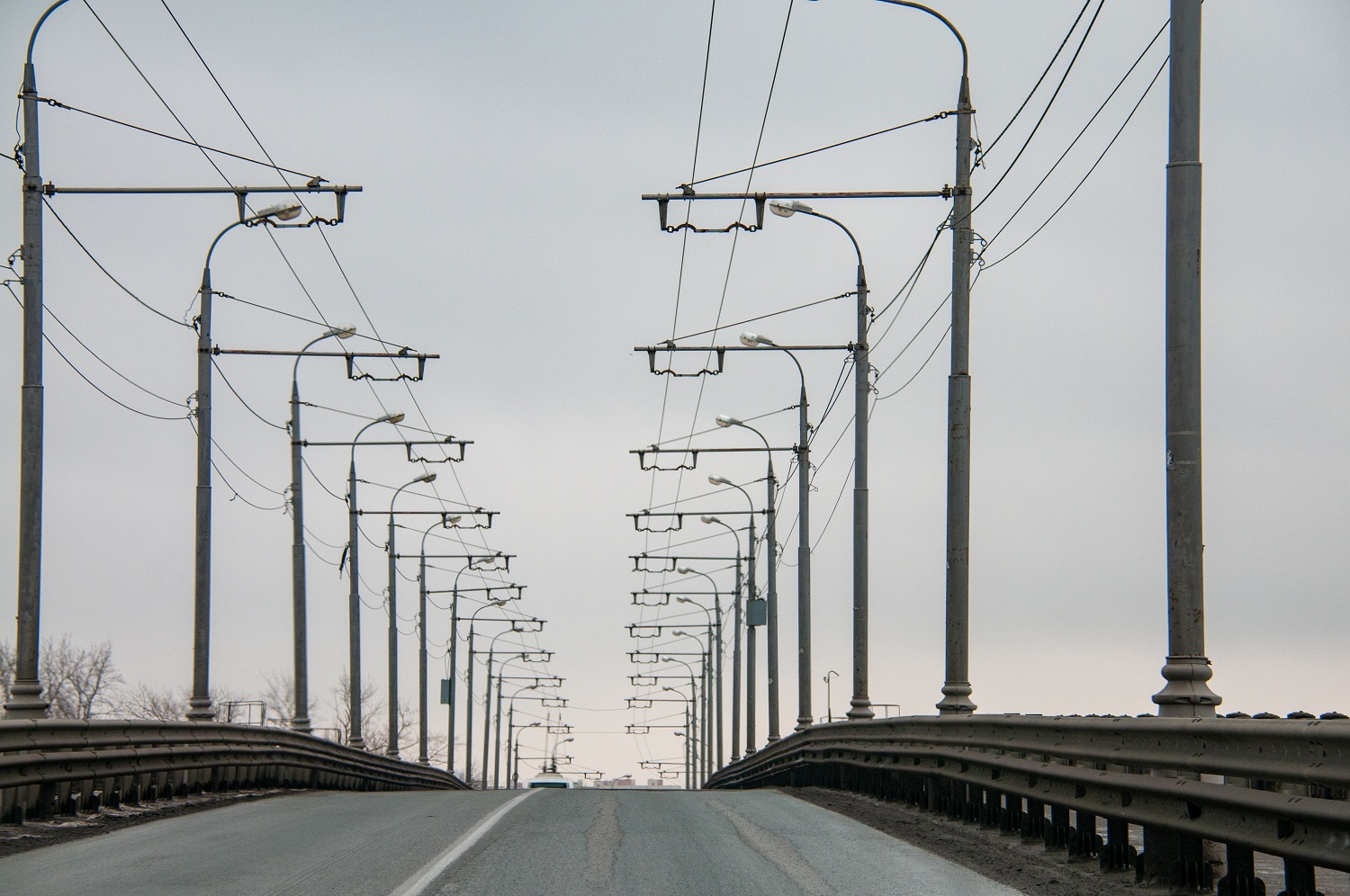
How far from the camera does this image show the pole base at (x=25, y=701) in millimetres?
16828

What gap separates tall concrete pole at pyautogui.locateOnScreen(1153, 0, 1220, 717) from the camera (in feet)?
36.0

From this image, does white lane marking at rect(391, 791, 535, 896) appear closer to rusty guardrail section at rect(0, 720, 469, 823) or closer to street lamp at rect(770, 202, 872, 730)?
rusty guardrail section at rect(0, 720, 469, 823)

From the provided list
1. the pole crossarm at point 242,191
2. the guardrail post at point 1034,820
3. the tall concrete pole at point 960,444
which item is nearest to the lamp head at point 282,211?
the pole crossarm at point 242,191

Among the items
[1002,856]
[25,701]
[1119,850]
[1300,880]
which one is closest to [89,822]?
[25,701]

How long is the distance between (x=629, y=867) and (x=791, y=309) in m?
21.5

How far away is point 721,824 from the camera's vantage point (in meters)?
15.7

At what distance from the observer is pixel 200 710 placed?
2430 cm

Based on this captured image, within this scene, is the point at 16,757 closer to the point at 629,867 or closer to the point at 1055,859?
the point at 629,867

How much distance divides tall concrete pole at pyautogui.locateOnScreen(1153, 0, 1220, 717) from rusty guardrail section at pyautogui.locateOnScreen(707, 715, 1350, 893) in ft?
2.15

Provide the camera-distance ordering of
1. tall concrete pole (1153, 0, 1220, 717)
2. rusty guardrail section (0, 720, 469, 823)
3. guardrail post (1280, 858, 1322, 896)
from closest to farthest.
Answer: guardrail post (1280, 858, 1322, 896), tall concrete pole (1153, 0, 1220, 717), rusty guardrail section (0, 720, 469, 823)

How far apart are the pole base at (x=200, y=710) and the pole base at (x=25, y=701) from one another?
693 centimetres

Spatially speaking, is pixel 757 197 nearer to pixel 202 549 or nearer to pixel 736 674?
pixel 202 549

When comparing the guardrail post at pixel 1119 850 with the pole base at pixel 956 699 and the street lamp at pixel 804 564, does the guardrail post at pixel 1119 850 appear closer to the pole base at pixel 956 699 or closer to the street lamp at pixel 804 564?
the pole base at pixel 956 699

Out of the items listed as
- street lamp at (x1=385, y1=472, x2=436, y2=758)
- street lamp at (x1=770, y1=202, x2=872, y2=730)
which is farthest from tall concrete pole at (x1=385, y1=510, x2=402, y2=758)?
street lamp at (x1=770, y1=202, x2=872, y2=730)
